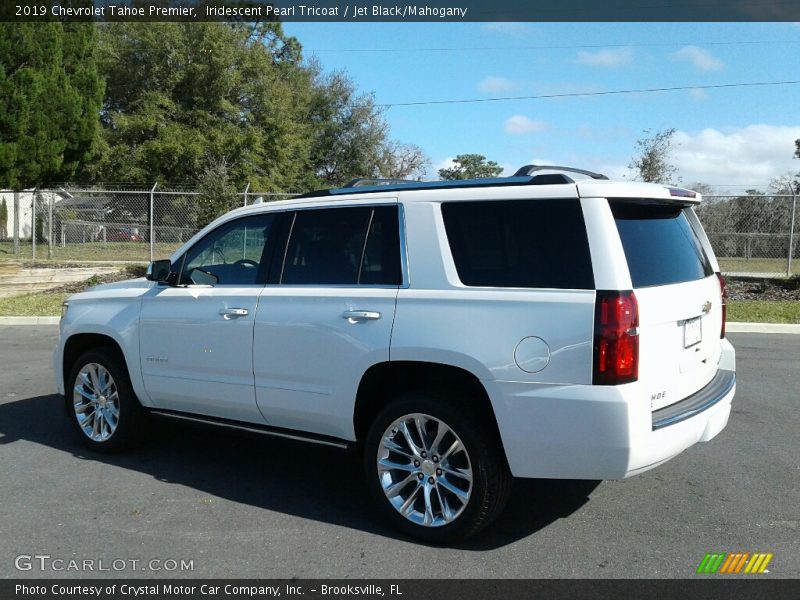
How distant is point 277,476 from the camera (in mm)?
5371

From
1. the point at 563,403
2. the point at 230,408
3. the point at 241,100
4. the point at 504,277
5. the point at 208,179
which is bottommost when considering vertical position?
the point at 230,408

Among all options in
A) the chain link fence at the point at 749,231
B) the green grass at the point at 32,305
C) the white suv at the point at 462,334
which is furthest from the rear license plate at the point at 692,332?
the chain link fence at the point at 749,231

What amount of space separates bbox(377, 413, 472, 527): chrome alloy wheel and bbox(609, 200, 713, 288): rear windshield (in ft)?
4.32

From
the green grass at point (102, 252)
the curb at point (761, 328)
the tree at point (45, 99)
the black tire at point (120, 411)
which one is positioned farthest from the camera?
the tree at point (45, 99)

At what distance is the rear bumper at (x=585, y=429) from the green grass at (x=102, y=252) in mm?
21563

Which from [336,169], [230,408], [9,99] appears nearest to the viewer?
[230,408]

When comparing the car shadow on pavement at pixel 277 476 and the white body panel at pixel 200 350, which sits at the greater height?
the white body panel at pixel 200 350

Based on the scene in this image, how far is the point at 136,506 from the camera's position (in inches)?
186

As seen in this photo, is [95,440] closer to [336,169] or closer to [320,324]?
[320,324]

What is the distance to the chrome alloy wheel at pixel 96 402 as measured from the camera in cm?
577

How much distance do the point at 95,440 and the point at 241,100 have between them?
40.5 m

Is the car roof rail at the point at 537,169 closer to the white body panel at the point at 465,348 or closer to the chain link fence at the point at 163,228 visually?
Answer: the white body panel at the point at 465,348

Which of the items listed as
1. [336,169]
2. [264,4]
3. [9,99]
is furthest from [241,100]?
[9,99]
